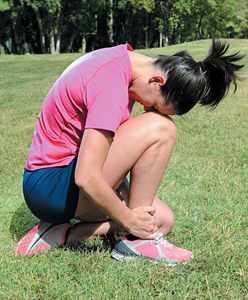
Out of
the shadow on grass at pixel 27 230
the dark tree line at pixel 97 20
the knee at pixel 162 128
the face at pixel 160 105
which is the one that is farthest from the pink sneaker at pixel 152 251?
the dark tree line at pixel 97 20

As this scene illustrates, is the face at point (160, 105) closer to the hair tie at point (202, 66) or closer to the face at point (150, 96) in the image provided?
the face at point (150, 96)

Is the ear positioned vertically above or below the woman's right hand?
above

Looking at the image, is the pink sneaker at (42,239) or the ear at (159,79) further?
the pink sneaker at (42,239)

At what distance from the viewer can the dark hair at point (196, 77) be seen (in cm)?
196

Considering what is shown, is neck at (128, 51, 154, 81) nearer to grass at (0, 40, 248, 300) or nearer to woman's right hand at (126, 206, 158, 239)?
woman's right hand at (126, 206, 158, 239)

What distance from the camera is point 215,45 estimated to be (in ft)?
7.25

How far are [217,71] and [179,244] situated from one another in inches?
42.3

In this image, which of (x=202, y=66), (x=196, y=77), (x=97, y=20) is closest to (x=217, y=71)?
(x=202, y=66)

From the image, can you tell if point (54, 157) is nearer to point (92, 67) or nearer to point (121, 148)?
point (121, 148)

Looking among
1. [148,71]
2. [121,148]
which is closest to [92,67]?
[148,71]

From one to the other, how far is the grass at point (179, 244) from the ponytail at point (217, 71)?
0.89 meters

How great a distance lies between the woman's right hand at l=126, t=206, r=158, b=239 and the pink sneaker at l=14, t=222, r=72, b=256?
46cm

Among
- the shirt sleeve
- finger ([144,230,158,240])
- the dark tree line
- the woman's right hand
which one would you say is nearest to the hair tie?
the shirt sleeve

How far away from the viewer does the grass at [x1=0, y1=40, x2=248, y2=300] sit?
1940 millimetres
